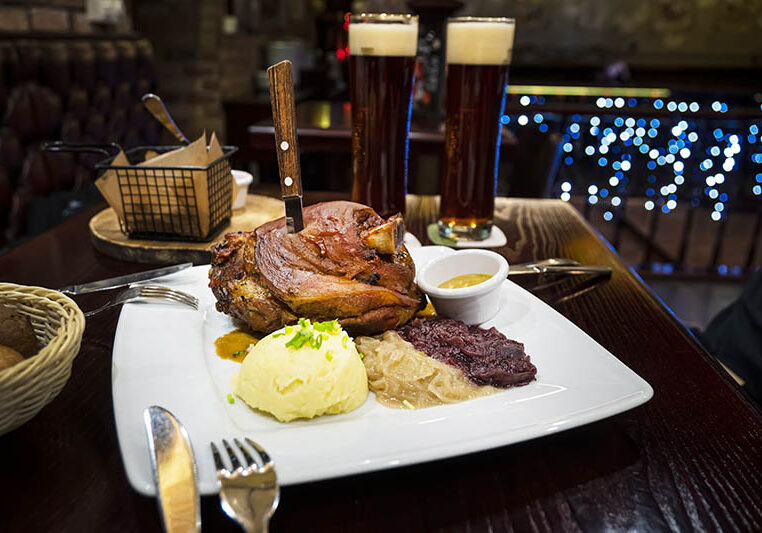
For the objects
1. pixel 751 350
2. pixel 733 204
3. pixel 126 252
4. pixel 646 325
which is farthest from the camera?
pixel 733 204

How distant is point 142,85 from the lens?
4.52 meters

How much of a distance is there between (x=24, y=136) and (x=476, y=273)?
297 cm

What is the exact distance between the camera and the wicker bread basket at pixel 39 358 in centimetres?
84

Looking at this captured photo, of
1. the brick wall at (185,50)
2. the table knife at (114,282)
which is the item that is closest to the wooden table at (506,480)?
the table knife at (114,282)

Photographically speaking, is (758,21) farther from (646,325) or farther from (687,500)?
(687,500)

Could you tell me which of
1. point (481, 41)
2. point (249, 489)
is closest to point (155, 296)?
point (249, 489)

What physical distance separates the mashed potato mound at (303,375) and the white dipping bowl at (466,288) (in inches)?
13.4

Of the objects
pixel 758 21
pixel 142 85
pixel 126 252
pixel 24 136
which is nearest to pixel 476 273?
pixel 126 252

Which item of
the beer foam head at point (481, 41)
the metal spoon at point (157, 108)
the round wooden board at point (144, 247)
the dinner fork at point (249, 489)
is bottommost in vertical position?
the round wooden board at point (144, 247)

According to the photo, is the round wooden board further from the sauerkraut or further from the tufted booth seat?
the tufted booth seat

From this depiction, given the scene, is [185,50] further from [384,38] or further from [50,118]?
[384,38]

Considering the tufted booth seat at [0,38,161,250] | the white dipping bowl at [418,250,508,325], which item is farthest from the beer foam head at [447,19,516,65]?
the tufted booth seat at [0,38,161,250]

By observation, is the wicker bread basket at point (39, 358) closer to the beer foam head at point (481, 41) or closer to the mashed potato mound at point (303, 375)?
the mashed potato mound at point (303, 375)

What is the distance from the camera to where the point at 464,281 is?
1477mm
